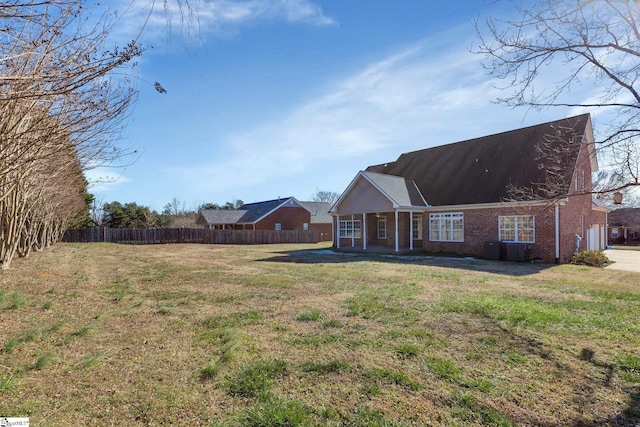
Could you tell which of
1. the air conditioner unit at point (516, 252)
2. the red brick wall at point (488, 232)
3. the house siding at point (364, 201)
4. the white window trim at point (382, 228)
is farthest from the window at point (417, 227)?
the air conditioner unit at point (516, 252)

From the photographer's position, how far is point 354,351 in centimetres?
464

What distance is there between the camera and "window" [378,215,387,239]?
25422 mm

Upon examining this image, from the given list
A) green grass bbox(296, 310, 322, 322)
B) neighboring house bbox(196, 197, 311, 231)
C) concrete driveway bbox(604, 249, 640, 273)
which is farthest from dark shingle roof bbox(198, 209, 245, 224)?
green grass bbox(296, 310, 322, 322)

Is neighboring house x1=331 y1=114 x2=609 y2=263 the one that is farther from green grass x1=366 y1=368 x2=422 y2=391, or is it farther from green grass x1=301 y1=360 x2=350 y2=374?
green grass x1=301 y1=360 x2=350 y2=374

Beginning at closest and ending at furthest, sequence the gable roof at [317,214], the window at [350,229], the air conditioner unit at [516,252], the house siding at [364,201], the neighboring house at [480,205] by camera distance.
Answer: the air conditioner unit at [516,252], the neighboring house at [480,205], the house siding at [364,201], the window at [350,229], the gable roof at [317,214]

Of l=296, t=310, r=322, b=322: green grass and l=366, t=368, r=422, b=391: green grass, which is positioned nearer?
l=366, t=368, r=422, b=391: green grass

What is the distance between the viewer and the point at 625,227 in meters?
40.3

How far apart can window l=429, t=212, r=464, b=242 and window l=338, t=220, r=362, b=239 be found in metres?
5.99

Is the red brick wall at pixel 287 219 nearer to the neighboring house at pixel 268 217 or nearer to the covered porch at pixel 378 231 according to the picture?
the neighboring house at pixel 268 217

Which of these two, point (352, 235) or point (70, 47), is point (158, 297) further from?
point (352, 235)

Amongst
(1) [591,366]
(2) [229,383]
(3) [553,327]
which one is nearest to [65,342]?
(2) [229,383]

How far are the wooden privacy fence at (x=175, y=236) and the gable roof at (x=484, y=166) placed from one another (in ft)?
57.4

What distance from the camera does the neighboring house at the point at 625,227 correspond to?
131 feet

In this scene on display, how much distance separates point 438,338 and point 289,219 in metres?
39.7
